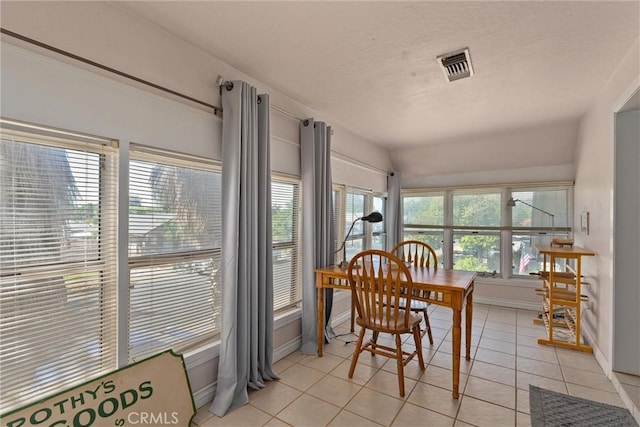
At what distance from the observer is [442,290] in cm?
220

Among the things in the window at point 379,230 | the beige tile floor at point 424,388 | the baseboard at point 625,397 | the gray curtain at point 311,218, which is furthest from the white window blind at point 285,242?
the baseboard at point 625,397

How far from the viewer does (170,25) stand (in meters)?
1.74

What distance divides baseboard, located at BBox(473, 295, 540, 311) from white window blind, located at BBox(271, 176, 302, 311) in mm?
3033

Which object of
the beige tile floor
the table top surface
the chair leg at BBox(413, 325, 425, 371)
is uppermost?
the table top surface

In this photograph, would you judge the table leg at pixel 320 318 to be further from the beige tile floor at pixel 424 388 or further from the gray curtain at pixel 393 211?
the gray curtain at pixel 393 211

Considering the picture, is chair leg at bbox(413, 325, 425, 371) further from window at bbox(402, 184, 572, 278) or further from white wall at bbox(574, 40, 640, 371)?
window at bbox(402, 184, 572, 278)

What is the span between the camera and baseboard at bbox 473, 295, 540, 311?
13.6 ft

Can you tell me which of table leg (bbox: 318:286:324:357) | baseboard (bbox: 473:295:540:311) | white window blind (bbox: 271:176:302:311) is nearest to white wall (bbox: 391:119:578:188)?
baseboard (bbox: 473:295:540:311)

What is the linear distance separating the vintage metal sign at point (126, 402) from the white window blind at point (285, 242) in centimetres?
108

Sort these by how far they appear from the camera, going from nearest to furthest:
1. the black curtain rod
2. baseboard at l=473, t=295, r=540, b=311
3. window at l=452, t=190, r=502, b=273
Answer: the black curtain rod < baseboard at l=473, t=295, r=540, b=311 < window at l=452, t=190, r=502, b=273

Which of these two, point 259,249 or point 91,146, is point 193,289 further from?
point 91,146

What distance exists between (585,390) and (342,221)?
2578 mm

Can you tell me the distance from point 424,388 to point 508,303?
282 cm

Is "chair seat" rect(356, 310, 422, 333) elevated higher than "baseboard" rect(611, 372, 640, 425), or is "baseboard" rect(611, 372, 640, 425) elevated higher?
"chair seat" rect(356, 310, 422, 333)
